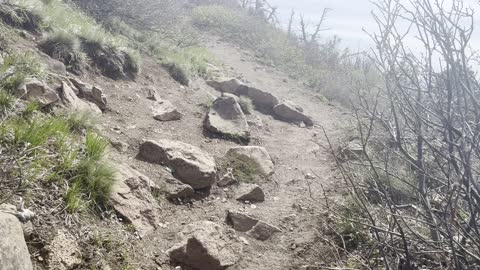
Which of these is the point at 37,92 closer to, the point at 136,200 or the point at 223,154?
the point at 136,200

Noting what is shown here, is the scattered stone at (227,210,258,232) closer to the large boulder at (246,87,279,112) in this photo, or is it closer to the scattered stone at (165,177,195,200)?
the scattered stone at (165,177,195,200)

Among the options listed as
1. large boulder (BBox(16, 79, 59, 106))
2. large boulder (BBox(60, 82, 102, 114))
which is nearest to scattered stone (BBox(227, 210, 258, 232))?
large boulder (BBox(60, 82, 102, 114))

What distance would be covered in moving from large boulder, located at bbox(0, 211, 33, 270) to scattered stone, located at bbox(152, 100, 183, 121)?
420 cm

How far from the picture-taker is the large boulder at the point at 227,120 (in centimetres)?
640

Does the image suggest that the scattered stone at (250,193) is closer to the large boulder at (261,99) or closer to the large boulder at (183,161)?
the large boulder at (183,161)

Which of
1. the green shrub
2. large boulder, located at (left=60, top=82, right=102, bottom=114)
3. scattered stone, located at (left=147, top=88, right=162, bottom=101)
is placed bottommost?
scattered stone, located at (left=147, top=88, right=162, bottom=101)

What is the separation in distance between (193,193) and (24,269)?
2.51m

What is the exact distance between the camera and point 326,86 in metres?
12.8

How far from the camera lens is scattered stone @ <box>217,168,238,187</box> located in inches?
187

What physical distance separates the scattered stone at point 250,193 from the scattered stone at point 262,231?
0.63m

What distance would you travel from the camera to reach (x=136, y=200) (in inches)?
141

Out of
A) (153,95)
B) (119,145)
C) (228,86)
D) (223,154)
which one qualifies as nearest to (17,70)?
(119,145)

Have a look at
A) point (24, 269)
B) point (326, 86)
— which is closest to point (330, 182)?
point (24, 269)

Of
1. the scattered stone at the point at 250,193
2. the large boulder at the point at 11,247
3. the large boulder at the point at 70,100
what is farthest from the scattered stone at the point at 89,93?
Answer: the large boulder at the point at 11,247
